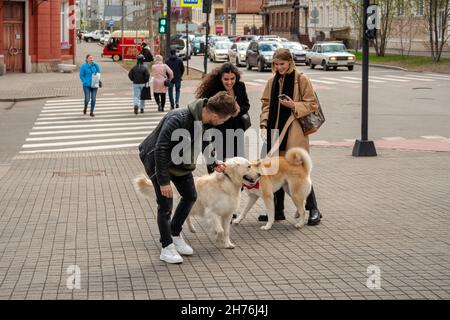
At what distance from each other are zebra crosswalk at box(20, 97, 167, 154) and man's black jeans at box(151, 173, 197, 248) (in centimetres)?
1014

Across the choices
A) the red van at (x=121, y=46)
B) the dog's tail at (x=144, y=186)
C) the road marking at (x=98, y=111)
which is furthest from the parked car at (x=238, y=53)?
the dog's tail at (x=144, y=186)

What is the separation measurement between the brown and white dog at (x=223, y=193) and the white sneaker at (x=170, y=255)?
1.90 ft

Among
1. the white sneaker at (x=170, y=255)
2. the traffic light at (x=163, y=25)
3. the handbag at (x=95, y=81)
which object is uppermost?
the traffic light at (x=163, y=25)

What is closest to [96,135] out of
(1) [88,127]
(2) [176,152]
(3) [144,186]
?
(1) [88,127]

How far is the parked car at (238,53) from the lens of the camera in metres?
56.0

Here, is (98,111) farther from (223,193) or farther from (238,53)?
(238,53)

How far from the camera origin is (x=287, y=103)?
32.2 feet

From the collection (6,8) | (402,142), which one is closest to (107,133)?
(402,142)

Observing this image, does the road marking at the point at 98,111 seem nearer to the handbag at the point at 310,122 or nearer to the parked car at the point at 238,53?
the handbag at the point at 310,122

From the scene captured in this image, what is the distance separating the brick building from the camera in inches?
1752

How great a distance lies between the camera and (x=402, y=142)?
19.1 m

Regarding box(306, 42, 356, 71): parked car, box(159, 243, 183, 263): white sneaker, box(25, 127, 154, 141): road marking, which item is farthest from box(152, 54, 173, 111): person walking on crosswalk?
box(306, 42, 356, 71): parked car
